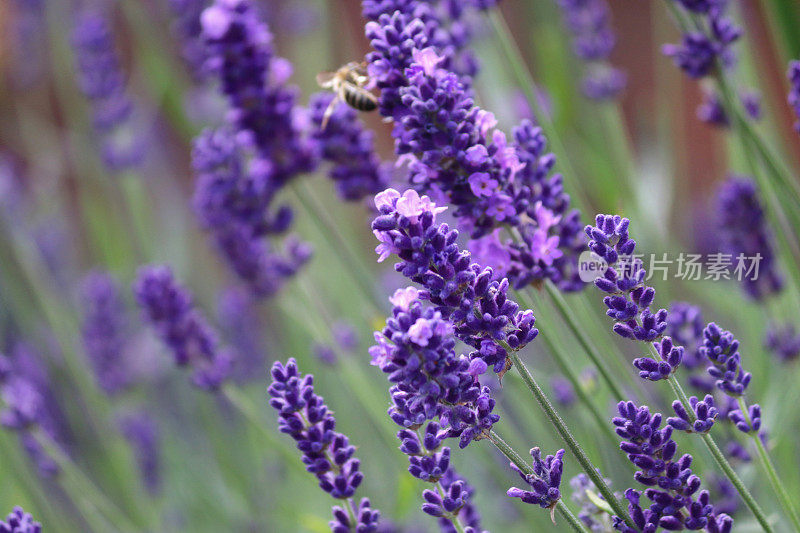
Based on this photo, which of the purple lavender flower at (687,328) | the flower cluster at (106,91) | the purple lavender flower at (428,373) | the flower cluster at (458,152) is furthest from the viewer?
the flower cluster at (106,91)

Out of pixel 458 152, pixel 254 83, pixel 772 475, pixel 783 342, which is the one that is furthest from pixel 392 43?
pixel 783 342

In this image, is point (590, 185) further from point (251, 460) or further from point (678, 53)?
point (251, 460)

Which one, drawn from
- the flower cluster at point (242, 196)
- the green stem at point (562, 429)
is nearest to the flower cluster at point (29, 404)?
the flower cluster at point (242, 196)

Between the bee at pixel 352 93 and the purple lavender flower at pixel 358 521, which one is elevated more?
the bee at pixel 352 93

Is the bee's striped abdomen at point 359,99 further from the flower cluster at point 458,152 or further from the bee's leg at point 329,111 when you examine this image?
the flower cluster at point 458,152

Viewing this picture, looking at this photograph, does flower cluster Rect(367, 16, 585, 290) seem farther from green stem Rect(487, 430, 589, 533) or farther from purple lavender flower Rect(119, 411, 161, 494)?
purple lavender flower Rect(119, 411, 161, 494)

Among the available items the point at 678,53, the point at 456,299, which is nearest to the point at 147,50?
the point at 678,53

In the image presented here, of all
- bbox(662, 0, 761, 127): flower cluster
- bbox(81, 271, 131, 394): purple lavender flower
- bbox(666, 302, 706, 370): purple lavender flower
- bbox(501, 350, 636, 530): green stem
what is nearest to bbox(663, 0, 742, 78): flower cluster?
bbox(662, 0, 761, 127): flower cluster

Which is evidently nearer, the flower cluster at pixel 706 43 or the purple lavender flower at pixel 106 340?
the flower cluster at pixel 706 43
